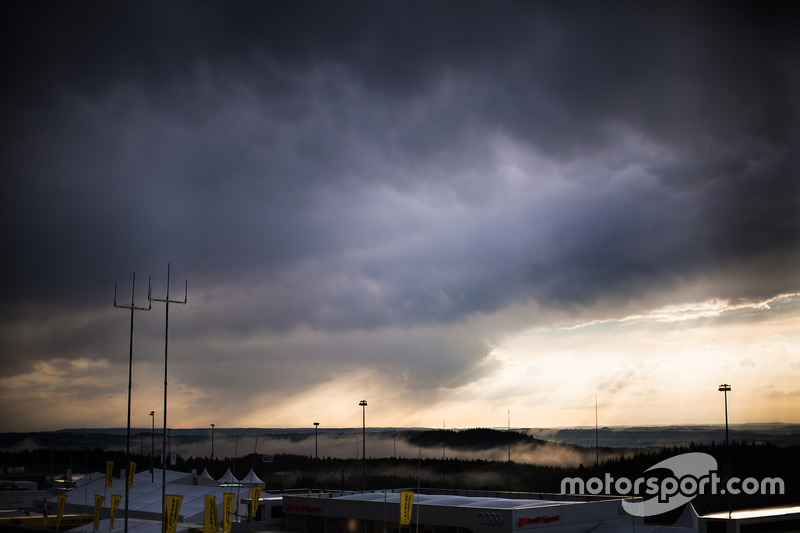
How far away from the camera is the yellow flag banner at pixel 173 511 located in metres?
46.6

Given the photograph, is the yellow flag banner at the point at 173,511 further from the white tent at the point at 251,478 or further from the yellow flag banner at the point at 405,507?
the white tent at the point at 251,478

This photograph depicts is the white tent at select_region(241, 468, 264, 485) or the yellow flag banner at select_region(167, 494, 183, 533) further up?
the yellow flag banner at select_region(167, 494, 183, 533)

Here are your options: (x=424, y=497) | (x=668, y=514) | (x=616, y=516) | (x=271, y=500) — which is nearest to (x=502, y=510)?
(x=616, y=516)

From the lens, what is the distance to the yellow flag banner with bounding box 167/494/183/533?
4664cm

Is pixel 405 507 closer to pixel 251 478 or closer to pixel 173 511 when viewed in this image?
pixel 173 511

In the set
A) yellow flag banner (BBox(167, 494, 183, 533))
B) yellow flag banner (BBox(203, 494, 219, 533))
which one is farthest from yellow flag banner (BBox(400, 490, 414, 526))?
yellow flag banner (BBox(167, 494, 183, 533))

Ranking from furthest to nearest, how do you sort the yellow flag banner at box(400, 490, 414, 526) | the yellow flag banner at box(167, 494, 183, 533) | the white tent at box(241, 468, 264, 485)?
the white tent at box(241, 468, 264, 485) → the yellow flag banner at box(167, 494, 183, 533) → the yellow flag banner at box(400, 490, 414, 526)

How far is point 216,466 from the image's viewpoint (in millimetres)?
194875

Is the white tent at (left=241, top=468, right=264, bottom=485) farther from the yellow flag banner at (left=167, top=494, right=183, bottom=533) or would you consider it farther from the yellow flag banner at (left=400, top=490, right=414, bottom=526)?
the yellow flag banner at (left=400, top=490, right=414, bottom=526)

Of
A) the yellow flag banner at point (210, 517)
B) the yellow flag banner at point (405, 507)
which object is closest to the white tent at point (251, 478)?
the yellow flag banner at point (210, 517)

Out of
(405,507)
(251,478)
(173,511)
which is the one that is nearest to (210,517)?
(173,511)

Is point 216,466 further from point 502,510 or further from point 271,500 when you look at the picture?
point 502,510

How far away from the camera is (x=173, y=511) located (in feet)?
155

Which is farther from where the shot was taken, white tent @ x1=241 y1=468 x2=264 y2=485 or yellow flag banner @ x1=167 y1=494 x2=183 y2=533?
white tent @ x1=241 y1=468 x2=264 y2=485
